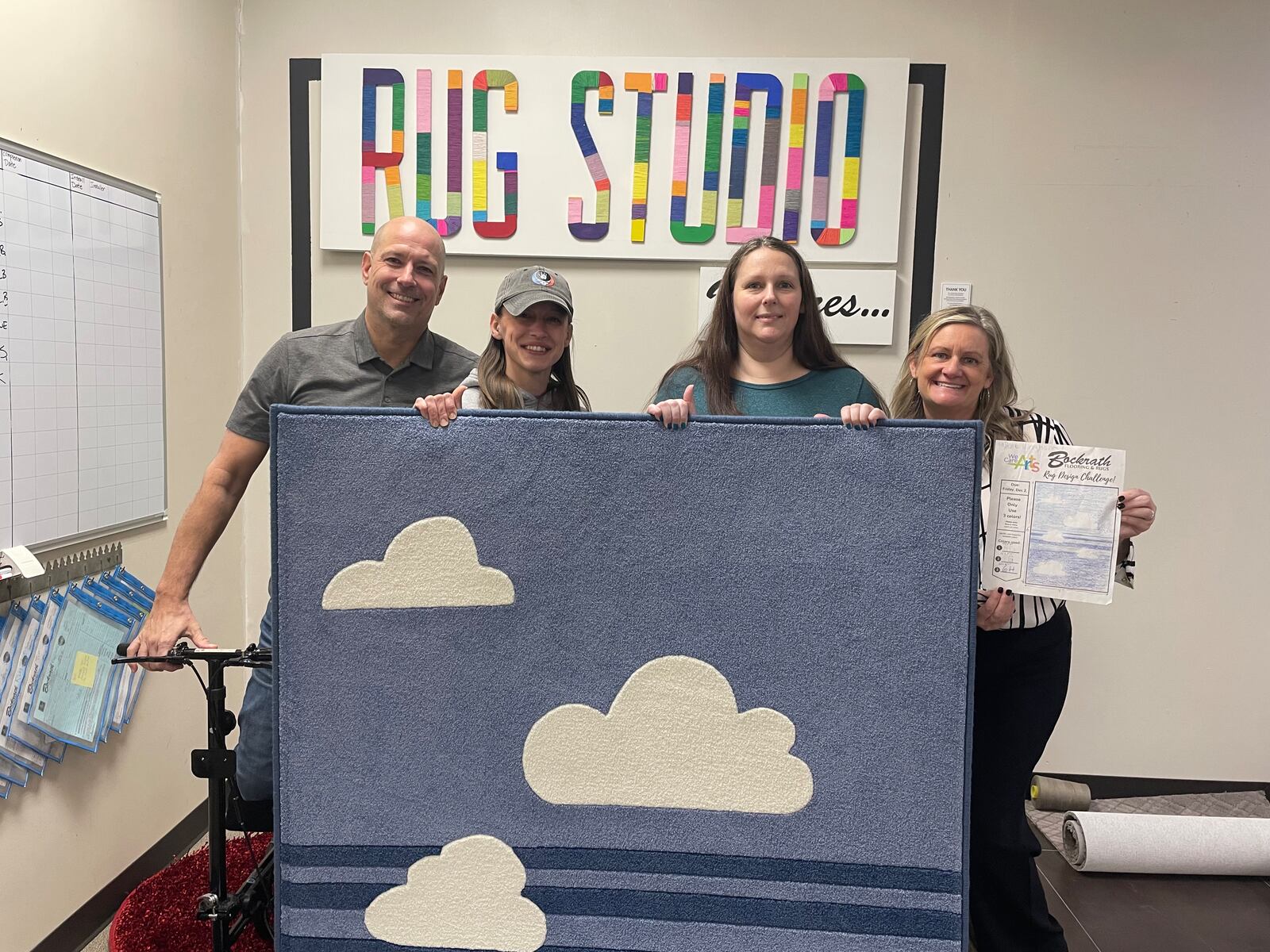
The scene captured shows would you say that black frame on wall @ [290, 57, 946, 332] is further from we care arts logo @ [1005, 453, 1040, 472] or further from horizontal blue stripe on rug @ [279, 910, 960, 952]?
horizontal blue stripe on rug @ [279, 910, 960, 952]

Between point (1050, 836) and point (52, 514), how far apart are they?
2.82m

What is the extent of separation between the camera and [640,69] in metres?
2.51

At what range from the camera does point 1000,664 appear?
1.66 metres

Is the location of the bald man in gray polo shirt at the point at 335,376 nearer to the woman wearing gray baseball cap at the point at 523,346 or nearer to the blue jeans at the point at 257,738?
the blue jeans at the point at 257,738

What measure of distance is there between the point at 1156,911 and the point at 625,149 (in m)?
2.55

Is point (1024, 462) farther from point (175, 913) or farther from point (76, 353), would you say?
point (175, 913)

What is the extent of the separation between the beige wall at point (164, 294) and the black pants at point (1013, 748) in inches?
77.4

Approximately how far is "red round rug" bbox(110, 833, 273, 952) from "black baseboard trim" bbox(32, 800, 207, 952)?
4cm

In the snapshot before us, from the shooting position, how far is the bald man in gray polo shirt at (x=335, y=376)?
161cm

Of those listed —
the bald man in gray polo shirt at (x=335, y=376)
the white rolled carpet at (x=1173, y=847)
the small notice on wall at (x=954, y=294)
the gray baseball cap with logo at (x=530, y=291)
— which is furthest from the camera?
the small notice on wall at (x=954, y=294)

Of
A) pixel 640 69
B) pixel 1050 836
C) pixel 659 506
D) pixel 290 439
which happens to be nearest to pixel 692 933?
pixel 659 506

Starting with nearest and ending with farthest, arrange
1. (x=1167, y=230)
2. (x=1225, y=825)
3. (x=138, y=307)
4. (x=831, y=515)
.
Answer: (x=831, y=515)
(x=138, y=307)
(x=1225, y=825)
(x=1167, y=230)

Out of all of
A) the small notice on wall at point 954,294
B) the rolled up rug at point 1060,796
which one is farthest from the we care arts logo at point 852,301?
the rolled up rug at point 1060,796

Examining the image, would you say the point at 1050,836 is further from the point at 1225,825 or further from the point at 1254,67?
the point at 1254,67
